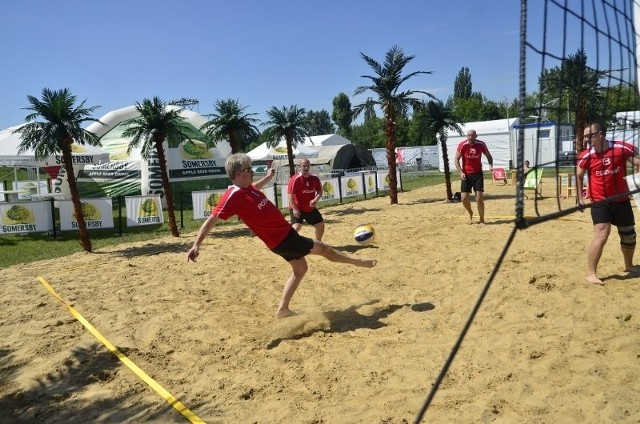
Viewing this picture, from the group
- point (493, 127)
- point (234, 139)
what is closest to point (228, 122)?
point (234, 139)

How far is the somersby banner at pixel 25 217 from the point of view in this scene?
1273 centimetres

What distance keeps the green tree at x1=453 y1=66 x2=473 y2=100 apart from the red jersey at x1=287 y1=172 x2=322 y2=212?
88447 mm

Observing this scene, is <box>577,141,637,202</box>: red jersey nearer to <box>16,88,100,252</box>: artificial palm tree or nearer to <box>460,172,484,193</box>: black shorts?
<box>460,172,484,193</box>: black shorts

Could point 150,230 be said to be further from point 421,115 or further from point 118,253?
point 421,115

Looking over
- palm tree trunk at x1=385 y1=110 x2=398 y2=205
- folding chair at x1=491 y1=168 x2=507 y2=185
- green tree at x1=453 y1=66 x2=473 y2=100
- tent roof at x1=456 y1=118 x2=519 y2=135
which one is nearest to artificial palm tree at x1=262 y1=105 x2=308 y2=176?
palm tree trunk at x1=385 y1=110 x2=398 y2=205

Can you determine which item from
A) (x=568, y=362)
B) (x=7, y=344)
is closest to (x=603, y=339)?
(x=568, y=362)

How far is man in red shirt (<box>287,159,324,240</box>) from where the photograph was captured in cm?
787

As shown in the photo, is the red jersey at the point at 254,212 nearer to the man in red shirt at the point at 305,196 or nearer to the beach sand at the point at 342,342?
the beach sand at the point at 342,342

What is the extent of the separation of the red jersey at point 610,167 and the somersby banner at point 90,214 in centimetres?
1188

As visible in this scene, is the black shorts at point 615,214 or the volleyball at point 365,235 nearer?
the black shorts at point 615,214

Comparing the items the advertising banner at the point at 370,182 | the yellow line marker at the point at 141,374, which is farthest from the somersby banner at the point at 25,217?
the advertising banner at the point at 370,182

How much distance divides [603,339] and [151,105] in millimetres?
10492

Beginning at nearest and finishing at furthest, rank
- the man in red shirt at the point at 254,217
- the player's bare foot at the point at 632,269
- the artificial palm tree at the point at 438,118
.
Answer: the man in red shirt at the point at 254,217
the player's bare foot at the point at 632,269
the artificial palm tree at the point at 438,118

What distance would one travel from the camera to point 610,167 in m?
5.06
